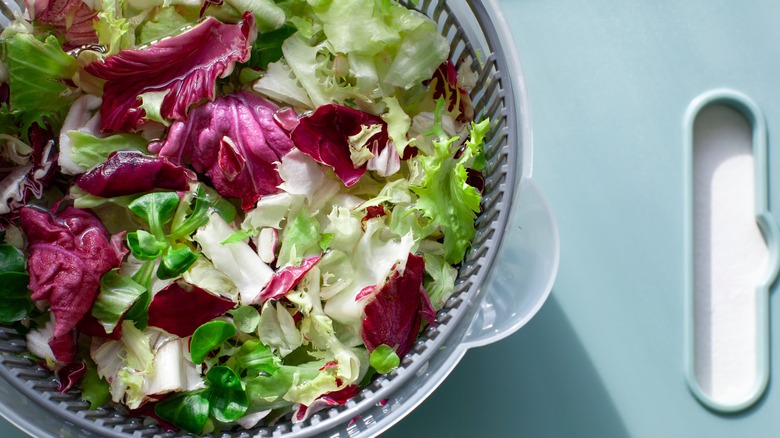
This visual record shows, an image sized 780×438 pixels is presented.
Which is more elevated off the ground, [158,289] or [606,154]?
[606,154]

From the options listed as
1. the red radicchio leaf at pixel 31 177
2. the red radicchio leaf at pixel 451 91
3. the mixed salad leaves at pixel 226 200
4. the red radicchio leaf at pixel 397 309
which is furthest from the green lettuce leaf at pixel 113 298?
the red radicchio leaf at pixel 451 91

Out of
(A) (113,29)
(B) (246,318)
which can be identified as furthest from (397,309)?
(A) (113,29)

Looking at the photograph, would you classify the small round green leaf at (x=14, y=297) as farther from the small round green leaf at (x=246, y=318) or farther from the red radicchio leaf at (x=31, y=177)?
the small round green leaf at (x=246, y=318)

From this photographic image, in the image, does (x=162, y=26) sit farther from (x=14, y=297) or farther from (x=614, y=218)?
(x=614, y=218)

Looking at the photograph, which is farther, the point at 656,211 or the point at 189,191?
the point at 656,211

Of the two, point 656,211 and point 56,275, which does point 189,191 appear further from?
point 656,211

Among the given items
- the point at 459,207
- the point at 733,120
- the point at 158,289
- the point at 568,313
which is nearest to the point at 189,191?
the point at 158,289

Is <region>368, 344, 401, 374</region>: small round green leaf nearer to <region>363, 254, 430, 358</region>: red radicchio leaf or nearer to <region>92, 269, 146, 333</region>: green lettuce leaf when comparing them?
<region>363, 254, 430, 358</region>: red radicchio leaf
